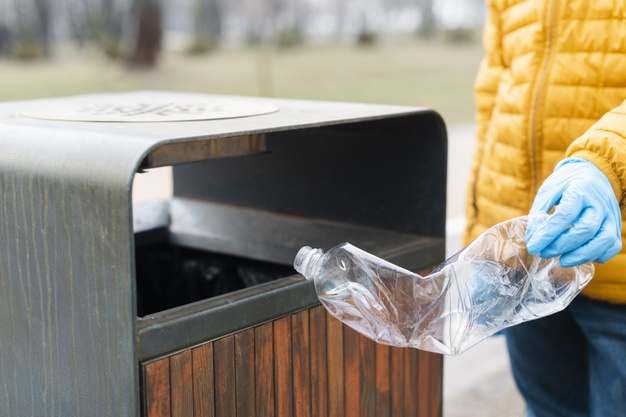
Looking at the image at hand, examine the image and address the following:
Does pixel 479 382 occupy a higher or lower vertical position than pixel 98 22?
lower

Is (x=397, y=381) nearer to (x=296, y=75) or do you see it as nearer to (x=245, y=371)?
(x=245, y=371)

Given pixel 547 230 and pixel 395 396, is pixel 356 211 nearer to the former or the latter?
pixel 395 396

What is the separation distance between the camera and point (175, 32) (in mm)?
22469

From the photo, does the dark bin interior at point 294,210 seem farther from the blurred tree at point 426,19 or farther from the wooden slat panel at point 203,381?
the blurred tree at point 426,19

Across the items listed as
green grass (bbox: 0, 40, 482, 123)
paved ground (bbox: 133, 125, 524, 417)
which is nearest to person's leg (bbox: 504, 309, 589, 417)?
paved ground (bbox: 133, 125, 524, 417)

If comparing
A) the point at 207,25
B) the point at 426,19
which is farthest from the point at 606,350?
the point at 426,19

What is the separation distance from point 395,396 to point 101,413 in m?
0.68

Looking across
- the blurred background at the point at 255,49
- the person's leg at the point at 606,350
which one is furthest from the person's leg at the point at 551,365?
the blurred background at the point at 255,49

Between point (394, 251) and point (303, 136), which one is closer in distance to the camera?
point (394, 251)

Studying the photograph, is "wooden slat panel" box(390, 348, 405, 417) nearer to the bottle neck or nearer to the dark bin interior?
the dark bin interior

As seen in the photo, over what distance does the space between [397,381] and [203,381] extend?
54cm

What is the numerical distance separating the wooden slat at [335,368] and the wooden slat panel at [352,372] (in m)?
0.01

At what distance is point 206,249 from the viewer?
2.07 metres

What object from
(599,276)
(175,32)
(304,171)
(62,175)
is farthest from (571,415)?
(175,32)
